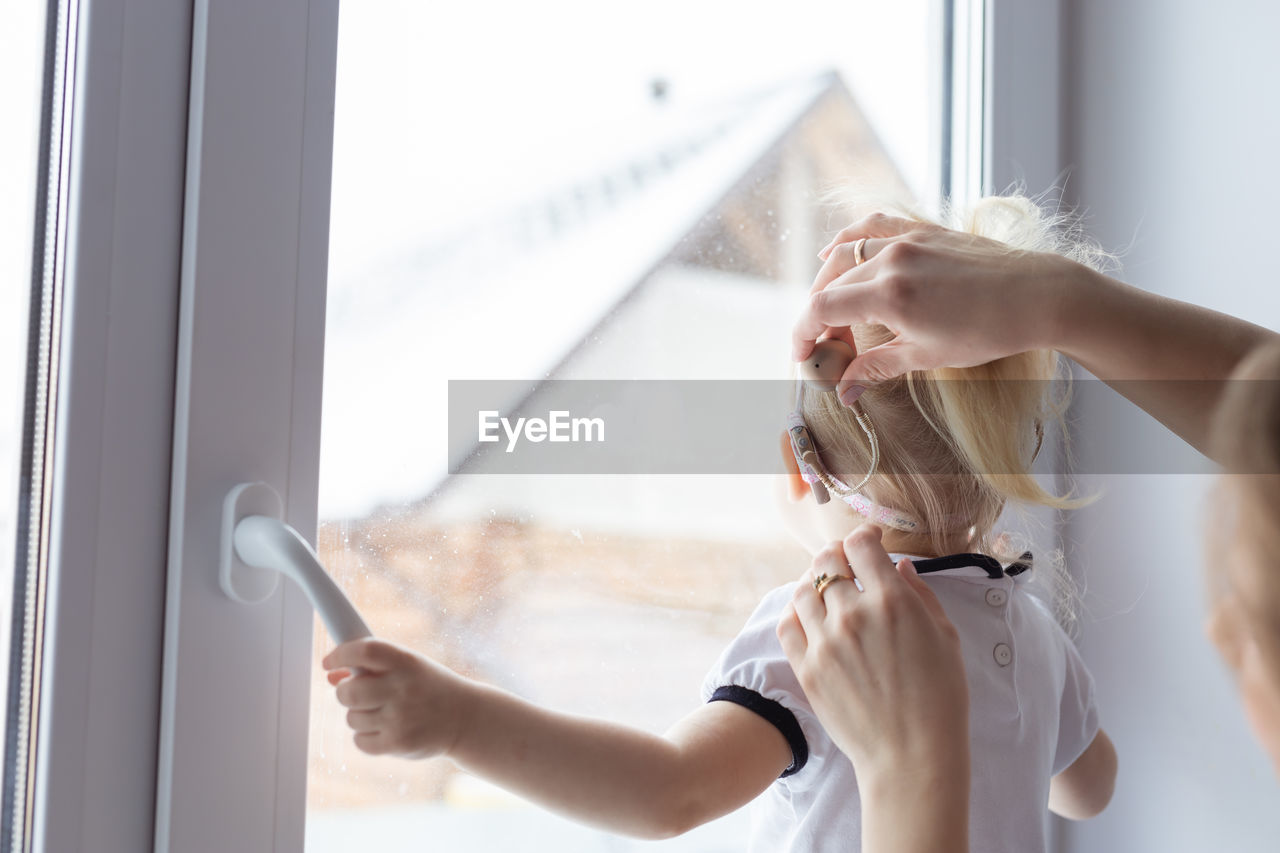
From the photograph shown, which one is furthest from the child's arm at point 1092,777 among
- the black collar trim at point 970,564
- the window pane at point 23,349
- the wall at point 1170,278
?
the window pane at point 23,349

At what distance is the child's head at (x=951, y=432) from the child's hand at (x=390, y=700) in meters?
0.43

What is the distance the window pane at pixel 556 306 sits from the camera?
2.41 feet

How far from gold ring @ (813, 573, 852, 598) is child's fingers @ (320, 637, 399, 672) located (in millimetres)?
331

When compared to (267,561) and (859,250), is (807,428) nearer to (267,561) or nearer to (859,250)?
(859,250)

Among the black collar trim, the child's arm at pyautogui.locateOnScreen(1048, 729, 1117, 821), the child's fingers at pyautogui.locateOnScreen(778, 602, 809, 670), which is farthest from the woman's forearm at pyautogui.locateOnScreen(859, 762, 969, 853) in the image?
the child's arm at pyautogui.locateOnScreen(1048, 729, 1117, 821)

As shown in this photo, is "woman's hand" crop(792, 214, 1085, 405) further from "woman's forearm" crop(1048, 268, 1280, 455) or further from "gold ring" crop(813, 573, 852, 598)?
"gold ring" crop(813, 573, 852, 598)

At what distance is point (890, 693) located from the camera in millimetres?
658

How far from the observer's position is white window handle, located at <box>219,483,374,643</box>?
0.58 m

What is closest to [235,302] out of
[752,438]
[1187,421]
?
[752,438]

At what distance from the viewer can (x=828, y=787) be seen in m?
0.77

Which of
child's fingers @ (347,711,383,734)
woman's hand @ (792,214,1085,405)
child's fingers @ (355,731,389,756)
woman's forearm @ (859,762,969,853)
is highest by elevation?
woman's hand @ (792,214,1085,405)

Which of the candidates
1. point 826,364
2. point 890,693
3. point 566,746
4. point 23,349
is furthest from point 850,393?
point 23,349

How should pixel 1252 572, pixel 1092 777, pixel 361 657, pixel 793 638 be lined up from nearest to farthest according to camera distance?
pixel 1252 572 → pixel 361 657 → pixel 793 638 → pixel 1092 777

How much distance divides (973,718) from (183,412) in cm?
65
